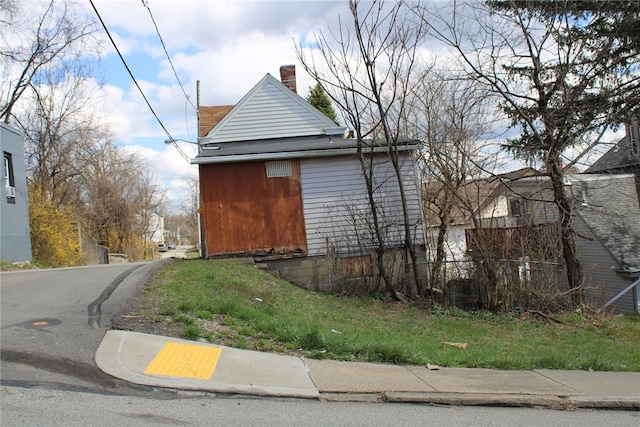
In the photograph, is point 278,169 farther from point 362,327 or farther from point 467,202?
point 362,327

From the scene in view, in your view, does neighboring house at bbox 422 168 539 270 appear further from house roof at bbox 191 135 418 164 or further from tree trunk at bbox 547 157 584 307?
house roof at bbox 191 135 418 164

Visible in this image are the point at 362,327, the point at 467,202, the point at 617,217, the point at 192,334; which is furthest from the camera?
the point at 617,217

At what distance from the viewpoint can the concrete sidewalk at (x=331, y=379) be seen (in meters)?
5.55

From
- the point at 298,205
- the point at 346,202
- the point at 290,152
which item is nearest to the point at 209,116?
the point at 290,152

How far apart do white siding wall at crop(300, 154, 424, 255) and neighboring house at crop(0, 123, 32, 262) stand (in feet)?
35.2

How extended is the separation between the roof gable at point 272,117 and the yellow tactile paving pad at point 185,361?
14.5 m

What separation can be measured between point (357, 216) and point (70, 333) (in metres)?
9.84

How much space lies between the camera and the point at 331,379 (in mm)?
6027

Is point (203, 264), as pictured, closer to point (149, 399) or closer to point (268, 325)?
point (268, 325)

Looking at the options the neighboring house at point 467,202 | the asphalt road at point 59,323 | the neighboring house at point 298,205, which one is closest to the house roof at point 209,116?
the neighboring house at point 298,205

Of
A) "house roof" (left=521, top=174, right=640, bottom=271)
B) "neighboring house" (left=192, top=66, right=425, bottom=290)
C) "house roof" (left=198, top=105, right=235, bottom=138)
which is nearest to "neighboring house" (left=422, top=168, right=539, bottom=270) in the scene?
"neighboring house" (left=192, top=66, right=425, bottom=290)

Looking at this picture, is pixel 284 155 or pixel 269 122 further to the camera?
pixel 269 122

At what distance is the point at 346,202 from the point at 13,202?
12374mm

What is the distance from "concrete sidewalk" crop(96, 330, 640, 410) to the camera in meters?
5.55
